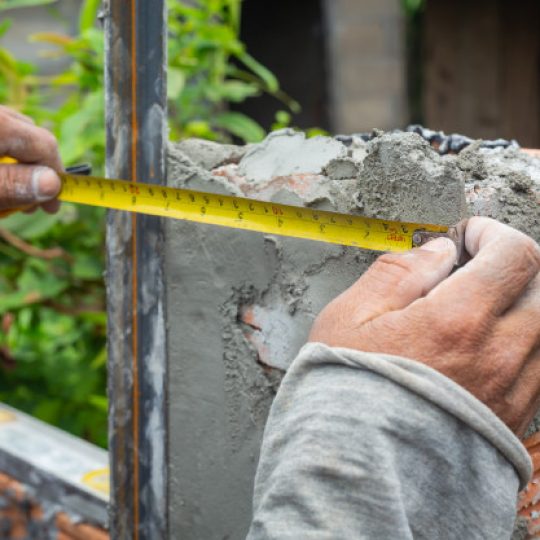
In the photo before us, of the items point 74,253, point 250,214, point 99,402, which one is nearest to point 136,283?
point 250,214

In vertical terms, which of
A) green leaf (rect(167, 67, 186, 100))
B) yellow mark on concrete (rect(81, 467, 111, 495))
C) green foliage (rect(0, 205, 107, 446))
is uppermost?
green leaf (rect(167, 67, 186, 100))

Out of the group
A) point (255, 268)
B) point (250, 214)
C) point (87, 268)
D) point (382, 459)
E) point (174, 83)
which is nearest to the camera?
point (382, 459)

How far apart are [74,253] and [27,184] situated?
1.46 metres

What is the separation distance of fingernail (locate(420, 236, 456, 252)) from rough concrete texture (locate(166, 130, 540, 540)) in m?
0.13

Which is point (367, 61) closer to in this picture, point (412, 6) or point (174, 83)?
point (412, 6)

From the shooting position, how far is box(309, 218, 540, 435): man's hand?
1017 millimetres

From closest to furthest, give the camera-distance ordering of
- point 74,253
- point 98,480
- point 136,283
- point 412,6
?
point 136,283
point 98,480
point 74,253
point 412,6

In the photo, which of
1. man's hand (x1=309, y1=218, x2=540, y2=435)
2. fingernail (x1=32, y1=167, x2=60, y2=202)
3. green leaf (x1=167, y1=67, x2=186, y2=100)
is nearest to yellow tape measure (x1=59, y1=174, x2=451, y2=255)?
fingernail (x1=32, y1=167, x2=60, y2=202)

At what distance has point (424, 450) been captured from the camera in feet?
3.26

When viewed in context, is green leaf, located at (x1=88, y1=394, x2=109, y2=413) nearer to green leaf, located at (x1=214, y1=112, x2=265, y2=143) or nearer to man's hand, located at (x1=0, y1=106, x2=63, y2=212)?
green leaf, located at (x1=214, y1=112, x2=265, y2=143)

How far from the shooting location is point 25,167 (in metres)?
1.58

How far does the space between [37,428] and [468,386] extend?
1909 mm

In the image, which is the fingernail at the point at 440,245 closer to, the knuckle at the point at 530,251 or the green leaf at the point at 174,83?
the knuckle at the point at 530,251

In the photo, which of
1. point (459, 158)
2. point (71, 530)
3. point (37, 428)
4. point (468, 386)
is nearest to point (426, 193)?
point (459, 158)
